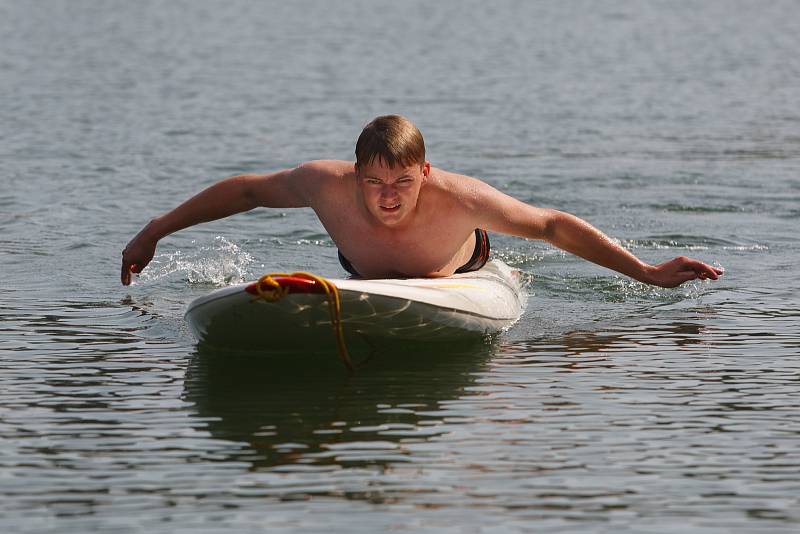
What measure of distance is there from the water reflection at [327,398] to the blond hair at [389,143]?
0.84m

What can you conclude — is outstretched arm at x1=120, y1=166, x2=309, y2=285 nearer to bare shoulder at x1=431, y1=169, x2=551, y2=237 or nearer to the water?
the water

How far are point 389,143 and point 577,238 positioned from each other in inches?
47.4

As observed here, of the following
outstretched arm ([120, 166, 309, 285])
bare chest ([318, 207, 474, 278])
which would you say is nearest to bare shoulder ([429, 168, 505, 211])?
bare chest ([318, 207, 474, 278])

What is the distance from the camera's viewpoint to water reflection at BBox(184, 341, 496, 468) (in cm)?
505

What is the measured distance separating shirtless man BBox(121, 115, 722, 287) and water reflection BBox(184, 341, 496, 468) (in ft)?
1.71

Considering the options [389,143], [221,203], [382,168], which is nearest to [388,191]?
[382,168]

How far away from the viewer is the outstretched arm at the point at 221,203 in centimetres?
689

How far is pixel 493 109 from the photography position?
17.1 m

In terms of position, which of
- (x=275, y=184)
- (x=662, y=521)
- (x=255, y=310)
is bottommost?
(x=662, y=521)

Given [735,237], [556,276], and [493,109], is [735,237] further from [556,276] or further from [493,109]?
[493,109]

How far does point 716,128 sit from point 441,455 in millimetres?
11305

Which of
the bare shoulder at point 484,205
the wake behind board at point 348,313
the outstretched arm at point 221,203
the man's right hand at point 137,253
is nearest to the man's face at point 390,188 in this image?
the bare shoulder at point 484,205

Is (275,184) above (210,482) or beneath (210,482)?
above

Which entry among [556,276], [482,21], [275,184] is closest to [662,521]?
[275,184]
